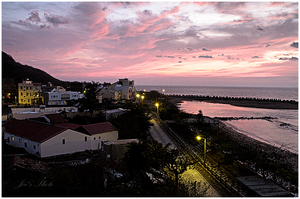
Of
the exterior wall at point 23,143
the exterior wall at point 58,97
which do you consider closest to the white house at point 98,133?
the exterior wall at point 23,143

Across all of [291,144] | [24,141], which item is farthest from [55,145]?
[291,144]

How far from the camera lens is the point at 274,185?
13.1 m

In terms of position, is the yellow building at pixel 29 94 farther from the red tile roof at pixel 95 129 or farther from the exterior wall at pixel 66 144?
the exterior wall at pixel 66 144

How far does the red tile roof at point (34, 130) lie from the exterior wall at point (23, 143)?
0.39 meters

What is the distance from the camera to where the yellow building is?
52.1 m

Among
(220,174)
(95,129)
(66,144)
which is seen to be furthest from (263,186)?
(66,144)

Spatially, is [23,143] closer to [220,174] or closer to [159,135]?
[159,135]

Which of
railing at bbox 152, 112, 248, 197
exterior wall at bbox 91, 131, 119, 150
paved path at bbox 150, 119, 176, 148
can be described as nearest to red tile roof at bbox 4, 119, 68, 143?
exterior wall at bbox 91, 131, 119, 150

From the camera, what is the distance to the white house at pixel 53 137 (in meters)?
20.3

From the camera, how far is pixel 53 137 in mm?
20500

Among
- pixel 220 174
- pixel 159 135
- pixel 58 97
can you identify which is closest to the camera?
pixel 220 174

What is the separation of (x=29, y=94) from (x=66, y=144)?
39015mm

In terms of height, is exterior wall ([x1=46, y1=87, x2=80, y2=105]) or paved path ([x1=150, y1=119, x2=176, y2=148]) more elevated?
exterior wall ([x1=46, y1=87, x2=80, y2=105])

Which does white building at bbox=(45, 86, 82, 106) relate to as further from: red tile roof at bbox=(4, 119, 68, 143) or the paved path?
the paved path
